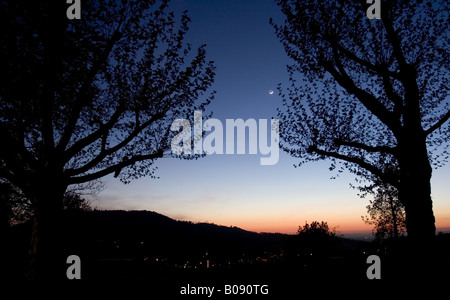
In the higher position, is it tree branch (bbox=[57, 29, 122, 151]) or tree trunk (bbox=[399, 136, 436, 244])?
tree branch (bbox=[57, 29, 122, 151])

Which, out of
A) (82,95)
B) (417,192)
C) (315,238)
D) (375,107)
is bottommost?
(315,238)

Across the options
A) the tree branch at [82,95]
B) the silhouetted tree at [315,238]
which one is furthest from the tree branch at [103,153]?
the silhouetted tree at [315,238]

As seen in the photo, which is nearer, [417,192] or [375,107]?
[417,192]

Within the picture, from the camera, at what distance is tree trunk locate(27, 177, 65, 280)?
31.2 ft

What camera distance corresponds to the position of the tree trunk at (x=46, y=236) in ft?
31.2

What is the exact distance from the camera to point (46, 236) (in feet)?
32.2

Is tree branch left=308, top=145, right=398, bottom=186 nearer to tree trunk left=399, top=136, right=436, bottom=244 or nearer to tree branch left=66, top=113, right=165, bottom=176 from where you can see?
tree trunk left=399, top=136, right=436, bottom=244

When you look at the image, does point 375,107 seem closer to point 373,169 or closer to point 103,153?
point 373,169

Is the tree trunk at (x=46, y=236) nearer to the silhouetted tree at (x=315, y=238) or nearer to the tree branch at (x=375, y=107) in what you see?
the tree branch at (x=375, y=107)

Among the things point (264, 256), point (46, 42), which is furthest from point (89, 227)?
point (46, 42)

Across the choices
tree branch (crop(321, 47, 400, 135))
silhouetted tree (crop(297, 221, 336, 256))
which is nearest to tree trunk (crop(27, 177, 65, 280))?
tree branch (crop(321, 47, 400, 135))

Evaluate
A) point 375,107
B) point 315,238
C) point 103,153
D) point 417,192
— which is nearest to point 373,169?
point 417,192
